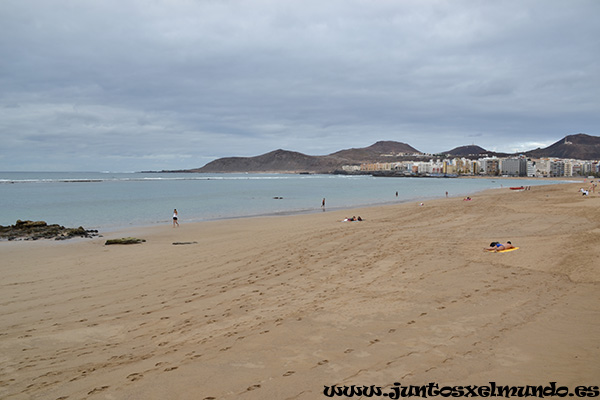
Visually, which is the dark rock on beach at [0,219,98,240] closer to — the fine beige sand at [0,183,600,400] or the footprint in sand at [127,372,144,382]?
the fine beige sand at [0,183,600,400]

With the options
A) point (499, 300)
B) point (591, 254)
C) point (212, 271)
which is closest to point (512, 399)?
point (499, 300)

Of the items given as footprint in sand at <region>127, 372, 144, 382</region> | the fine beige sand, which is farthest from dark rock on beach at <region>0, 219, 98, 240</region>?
footprint in sand at <region>127, 372, 144, 382</region>

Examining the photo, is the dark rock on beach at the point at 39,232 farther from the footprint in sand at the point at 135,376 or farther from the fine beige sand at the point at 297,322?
the footprint in sand at the point at 135,376

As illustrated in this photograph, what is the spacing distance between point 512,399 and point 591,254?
7767 millimetres

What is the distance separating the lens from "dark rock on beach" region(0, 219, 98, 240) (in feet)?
57.6

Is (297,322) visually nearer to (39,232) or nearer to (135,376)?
(135,376)

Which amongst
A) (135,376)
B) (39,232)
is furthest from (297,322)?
(39,232)

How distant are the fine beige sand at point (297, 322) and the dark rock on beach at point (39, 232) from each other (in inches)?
271

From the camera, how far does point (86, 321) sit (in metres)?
5.90

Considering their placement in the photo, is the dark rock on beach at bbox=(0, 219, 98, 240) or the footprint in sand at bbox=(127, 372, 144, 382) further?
the dark rock on beach at bbox=(0, 219, 98, 240)

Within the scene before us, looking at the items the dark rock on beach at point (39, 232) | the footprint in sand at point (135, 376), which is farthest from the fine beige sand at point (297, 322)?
the dark rock on beach at point (39, 232)

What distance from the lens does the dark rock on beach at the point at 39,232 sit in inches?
691

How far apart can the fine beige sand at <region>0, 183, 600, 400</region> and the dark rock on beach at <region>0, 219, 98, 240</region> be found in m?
6.89

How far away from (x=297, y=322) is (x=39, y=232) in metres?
18.0
